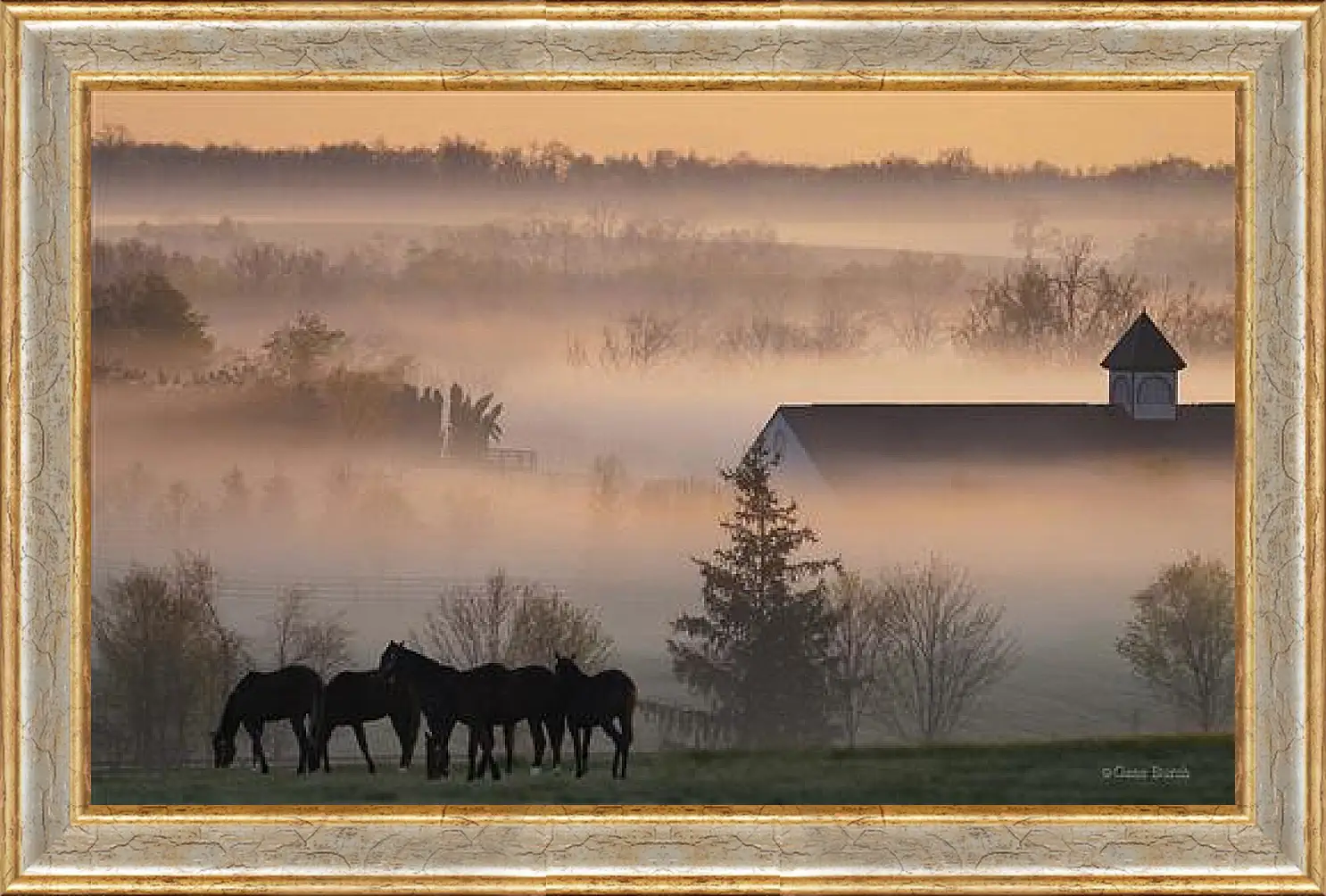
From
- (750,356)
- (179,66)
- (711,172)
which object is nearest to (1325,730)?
(750,356)

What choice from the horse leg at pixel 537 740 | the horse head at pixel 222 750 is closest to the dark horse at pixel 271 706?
the horse head at pixel 222 750

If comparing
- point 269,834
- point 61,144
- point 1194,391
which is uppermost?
point 61,144

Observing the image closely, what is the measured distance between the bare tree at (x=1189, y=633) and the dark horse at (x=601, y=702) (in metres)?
1.37

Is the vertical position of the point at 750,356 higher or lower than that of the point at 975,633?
higher

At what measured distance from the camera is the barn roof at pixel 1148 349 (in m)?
5.57

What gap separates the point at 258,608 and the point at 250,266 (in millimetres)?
947

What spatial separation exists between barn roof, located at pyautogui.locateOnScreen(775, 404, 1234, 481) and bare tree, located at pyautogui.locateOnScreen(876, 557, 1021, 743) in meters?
0.32

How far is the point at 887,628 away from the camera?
18.2 ft

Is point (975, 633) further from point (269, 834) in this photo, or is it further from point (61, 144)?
point (61, 144)

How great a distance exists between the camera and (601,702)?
5.53m

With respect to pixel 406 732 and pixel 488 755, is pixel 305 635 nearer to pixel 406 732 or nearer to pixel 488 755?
pixel 406 732

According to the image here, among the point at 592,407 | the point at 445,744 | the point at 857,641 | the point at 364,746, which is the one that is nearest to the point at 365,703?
the point at 364,746

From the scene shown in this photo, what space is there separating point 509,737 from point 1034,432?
1.70 metres

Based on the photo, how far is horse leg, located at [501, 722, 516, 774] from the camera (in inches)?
218
